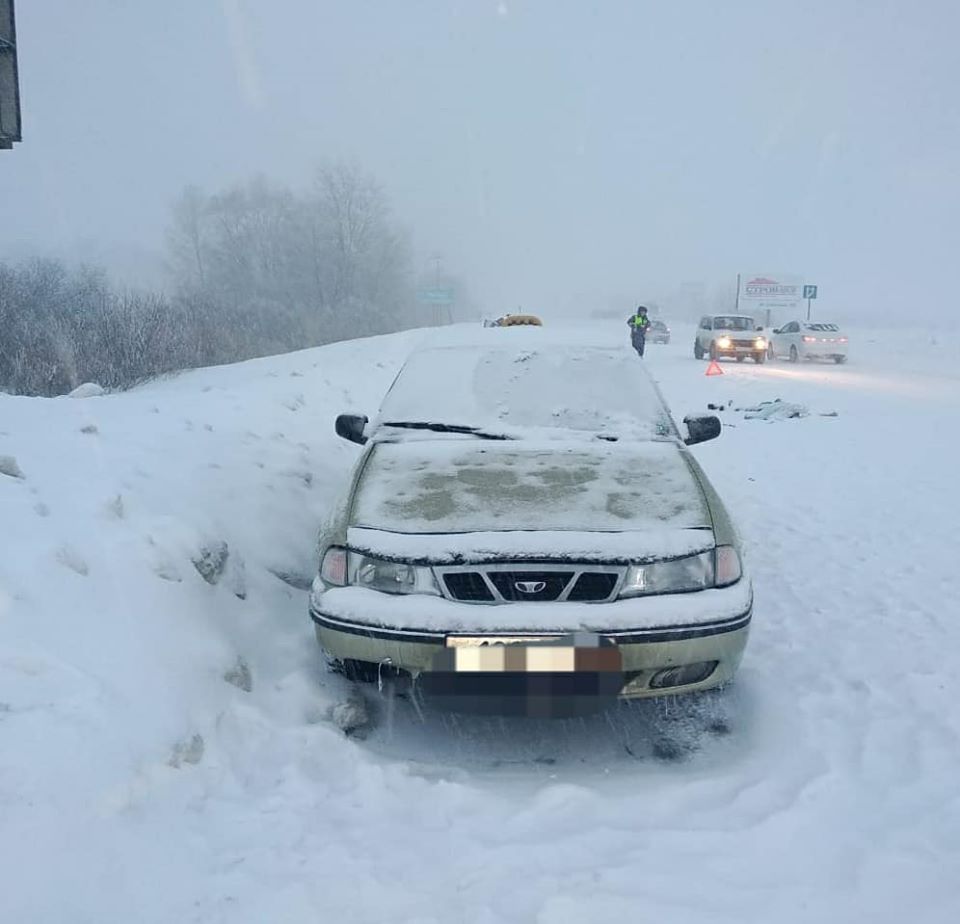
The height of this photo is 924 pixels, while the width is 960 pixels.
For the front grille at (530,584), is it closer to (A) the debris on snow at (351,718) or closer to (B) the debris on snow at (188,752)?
(A) the debris on snow at (351,718)

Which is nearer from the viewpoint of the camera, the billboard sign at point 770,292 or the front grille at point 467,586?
the front grille at point 467,586

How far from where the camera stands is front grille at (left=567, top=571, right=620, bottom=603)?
9.48ft

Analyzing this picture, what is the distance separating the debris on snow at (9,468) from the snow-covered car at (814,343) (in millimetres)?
25909

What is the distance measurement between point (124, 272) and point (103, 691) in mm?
99385

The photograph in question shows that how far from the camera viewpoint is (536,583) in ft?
9.46

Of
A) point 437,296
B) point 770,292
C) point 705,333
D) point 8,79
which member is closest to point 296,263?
point 437,296

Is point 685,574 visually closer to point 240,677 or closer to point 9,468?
point 240,677

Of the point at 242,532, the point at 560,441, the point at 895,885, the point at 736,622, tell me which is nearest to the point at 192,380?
the point at 242,532

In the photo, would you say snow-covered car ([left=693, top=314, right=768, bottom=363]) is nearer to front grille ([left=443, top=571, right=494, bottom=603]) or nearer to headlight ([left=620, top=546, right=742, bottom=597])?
headlight ([left=620, top=546, right=742, bottom=597])

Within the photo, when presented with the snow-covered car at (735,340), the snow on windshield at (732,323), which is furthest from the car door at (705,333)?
the snow on windshield at (732,323)

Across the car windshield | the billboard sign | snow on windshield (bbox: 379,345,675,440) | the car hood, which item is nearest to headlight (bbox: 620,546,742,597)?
the car hood

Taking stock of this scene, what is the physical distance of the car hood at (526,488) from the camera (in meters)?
3.11

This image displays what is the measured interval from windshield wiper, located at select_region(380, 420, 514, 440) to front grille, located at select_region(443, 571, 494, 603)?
4.42ft

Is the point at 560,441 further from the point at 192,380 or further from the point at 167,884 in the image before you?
the point at 192,380
